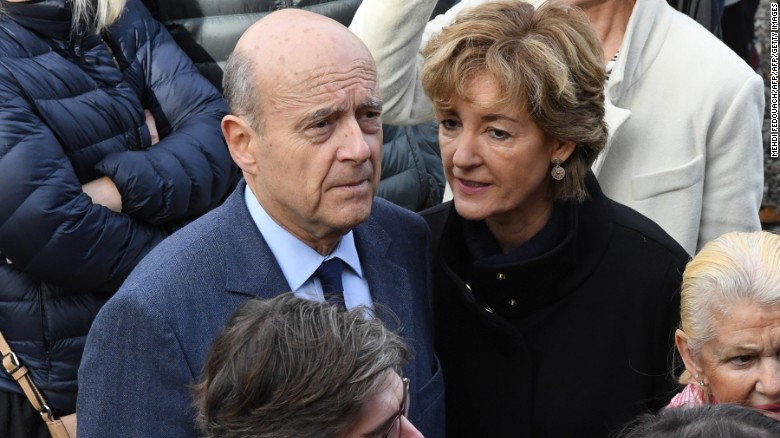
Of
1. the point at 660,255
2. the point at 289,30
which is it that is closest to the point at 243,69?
the point at 289,30

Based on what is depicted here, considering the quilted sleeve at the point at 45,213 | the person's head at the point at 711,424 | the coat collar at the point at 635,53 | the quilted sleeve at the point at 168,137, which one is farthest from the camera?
the quilted sleeve at the point at 168,137

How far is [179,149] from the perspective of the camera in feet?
11.7

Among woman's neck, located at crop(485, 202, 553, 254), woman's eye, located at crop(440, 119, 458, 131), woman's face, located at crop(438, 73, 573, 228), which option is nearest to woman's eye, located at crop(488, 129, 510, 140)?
woman's face, located at crop(438, 73, 573, 228)

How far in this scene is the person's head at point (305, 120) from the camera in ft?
7.82

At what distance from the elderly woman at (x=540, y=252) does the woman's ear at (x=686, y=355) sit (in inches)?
4.7

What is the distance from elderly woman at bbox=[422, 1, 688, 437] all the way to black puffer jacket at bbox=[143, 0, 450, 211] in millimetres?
1470

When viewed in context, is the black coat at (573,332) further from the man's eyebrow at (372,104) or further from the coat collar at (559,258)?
the man's eyebrow at (372,104)

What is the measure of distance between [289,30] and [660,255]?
110 centimetres

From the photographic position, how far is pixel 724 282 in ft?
8.42

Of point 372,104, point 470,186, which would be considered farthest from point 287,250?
point 470,186

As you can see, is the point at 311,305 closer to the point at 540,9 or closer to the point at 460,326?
the point at 460,326

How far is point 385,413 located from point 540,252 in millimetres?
889

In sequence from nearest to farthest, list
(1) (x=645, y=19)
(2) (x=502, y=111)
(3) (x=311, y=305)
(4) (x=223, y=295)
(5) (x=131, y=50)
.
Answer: (3) (x=311, y=305)
(4) (x=223, y=295)
(2) (x=502, y=111)
(1) (x=645, y=19)
(5) (x=131, y=50)

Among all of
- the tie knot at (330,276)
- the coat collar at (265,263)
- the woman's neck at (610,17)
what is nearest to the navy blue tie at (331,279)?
the tie knot at (330,276)
